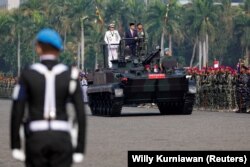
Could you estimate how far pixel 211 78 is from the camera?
3725 centimetres

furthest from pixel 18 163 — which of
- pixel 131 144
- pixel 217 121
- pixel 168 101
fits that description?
pixel 168 101

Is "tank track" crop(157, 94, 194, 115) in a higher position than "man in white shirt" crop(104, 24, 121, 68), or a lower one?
lower

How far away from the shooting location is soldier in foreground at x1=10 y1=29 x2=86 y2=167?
26.2ft

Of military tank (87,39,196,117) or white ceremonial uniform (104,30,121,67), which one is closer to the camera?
military tank (87,39,196,117)

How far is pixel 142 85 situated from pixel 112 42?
2.00m

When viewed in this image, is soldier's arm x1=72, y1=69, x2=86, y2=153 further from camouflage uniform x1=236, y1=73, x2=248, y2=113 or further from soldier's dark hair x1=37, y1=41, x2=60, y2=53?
camouflage uniform x1=236, y1=73, x2=248, y2=113

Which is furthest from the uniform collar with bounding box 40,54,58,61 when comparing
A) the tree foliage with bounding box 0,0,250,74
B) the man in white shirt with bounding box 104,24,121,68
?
the tree foliage with bounding box 0,0,250,74

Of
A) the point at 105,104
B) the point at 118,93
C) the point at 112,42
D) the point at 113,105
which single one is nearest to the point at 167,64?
the point at 112,42

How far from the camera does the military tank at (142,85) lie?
31.5m

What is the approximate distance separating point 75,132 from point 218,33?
12428 centimetres

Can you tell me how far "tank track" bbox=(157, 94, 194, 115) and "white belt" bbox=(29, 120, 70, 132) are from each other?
23.4 meters

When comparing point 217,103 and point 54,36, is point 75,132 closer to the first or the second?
point 54,36

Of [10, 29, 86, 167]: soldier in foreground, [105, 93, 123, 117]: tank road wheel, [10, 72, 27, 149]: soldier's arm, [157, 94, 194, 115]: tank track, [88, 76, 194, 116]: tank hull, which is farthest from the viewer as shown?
[157, 94, 194, 115]: tank track

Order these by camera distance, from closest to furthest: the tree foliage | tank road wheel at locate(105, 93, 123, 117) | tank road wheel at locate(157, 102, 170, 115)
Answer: tank road wheel at locate(105, 93, 123, 117) → tank road wheel at locate(157, 102, 170, 115) → the tree foliage
